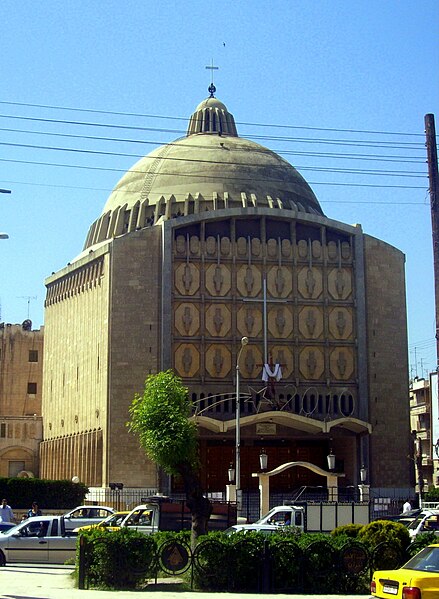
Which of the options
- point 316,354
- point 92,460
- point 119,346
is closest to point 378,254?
point 316,354

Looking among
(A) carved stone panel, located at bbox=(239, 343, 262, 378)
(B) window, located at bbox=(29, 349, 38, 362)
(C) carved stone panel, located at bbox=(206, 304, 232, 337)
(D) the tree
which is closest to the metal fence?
(D) the tree

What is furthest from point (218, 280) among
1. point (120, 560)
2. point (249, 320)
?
point (120, 560)

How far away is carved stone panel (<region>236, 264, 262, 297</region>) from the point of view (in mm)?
60094

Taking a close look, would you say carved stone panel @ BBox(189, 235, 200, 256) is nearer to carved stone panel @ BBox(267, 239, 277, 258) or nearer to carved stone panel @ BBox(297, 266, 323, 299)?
carved stone panel @ BBox(267, 239, 277, 258)

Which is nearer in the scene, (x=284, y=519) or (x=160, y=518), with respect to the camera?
(x=160, y=518)

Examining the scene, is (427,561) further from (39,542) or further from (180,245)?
(180,245)

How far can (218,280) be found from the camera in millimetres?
59875

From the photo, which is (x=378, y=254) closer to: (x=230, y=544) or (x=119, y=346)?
(x=119, y=346)

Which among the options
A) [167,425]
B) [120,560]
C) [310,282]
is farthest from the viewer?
[310,282]

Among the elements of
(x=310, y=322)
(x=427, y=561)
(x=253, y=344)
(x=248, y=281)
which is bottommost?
(x=427, y=561)

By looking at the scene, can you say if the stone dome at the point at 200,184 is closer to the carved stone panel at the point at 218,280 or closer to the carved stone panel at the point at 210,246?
the carved stone panel at the point at 210,246

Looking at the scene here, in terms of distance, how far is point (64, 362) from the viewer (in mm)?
68375

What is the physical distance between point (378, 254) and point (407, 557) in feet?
131

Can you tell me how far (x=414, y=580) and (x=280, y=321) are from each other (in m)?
43.6
